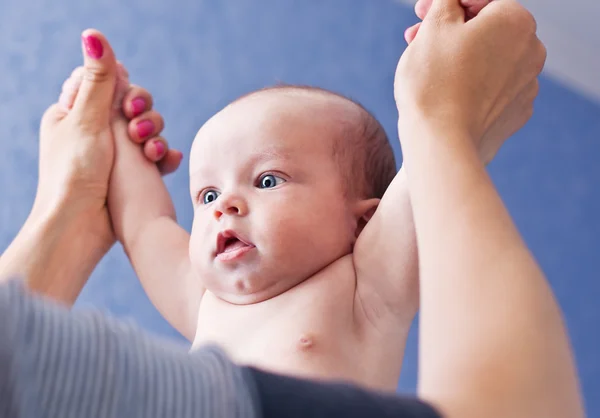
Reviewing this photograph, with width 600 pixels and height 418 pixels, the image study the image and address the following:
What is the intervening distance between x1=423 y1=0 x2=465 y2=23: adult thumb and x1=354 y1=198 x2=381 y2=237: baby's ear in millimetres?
231

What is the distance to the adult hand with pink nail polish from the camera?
30.6 inches

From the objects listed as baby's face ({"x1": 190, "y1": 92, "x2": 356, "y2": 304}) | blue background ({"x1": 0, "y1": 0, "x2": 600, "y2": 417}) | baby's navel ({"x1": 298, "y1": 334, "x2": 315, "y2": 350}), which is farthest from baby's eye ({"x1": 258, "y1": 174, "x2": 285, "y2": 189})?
blue background ({"x1": 0, "y1": 0, "x2": 600, "y2": 417})

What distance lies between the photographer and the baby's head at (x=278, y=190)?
66 centimetres

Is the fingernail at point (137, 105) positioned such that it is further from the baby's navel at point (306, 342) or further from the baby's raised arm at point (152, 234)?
the baby's navel at point (306, 342)

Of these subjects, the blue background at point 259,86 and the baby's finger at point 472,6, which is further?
the blue background at point 259,86

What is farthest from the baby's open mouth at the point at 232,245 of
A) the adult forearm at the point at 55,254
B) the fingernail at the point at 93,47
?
the fingernail at the point at 93,47

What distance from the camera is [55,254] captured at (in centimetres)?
78

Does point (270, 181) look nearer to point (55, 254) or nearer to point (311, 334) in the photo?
point (311, 334)

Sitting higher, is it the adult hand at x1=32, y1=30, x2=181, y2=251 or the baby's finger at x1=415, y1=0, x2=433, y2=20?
the baby's finger at x1=415, y1=0, x2=433, y2=20

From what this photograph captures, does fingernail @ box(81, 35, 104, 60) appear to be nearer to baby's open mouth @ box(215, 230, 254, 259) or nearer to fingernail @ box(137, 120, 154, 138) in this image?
fingernail @ box(137, 120, 154, 138)

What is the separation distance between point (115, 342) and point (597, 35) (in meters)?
1.77

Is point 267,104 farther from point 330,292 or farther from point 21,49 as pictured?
point 21,49

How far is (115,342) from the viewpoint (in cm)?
28

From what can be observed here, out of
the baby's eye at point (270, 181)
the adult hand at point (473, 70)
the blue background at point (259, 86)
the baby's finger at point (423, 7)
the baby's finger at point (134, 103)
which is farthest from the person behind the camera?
the blue background at point (259, 86)
